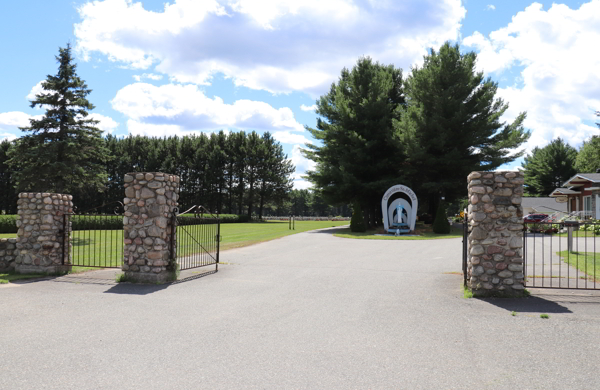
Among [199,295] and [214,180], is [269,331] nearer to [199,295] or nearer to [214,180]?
[199,295]

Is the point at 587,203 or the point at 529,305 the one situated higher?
the point at 587,203

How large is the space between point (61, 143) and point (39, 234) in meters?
12.9

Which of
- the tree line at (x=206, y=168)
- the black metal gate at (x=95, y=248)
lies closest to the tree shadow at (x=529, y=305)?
the black metal gate at (x=95, y=248)

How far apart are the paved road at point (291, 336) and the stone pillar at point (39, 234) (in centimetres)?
104

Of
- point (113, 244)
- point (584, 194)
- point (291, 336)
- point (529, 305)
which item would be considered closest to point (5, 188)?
point (113, 244)

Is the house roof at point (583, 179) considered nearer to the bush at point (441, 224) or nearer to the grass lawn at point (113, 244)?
the bush at point (441, 224)

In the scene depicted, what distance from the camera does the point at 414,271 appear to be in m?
11.6

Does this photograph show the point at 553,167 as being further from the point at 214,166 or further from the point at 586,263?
the point at 586,263

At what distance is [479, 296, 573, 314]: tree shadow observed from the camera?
7315 millimetres

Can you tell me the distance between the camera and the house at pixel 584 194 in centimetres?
3093

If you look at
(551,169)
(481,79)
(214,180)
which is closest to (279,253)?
(481,79)

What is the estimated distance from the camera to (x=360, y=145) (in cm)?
3328

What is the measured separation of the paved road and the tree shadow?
34 millimetres

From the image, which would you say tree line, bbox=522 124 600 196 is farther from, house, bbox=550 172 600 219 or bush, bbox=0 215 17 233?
bush, bbox=0 215 17 233
